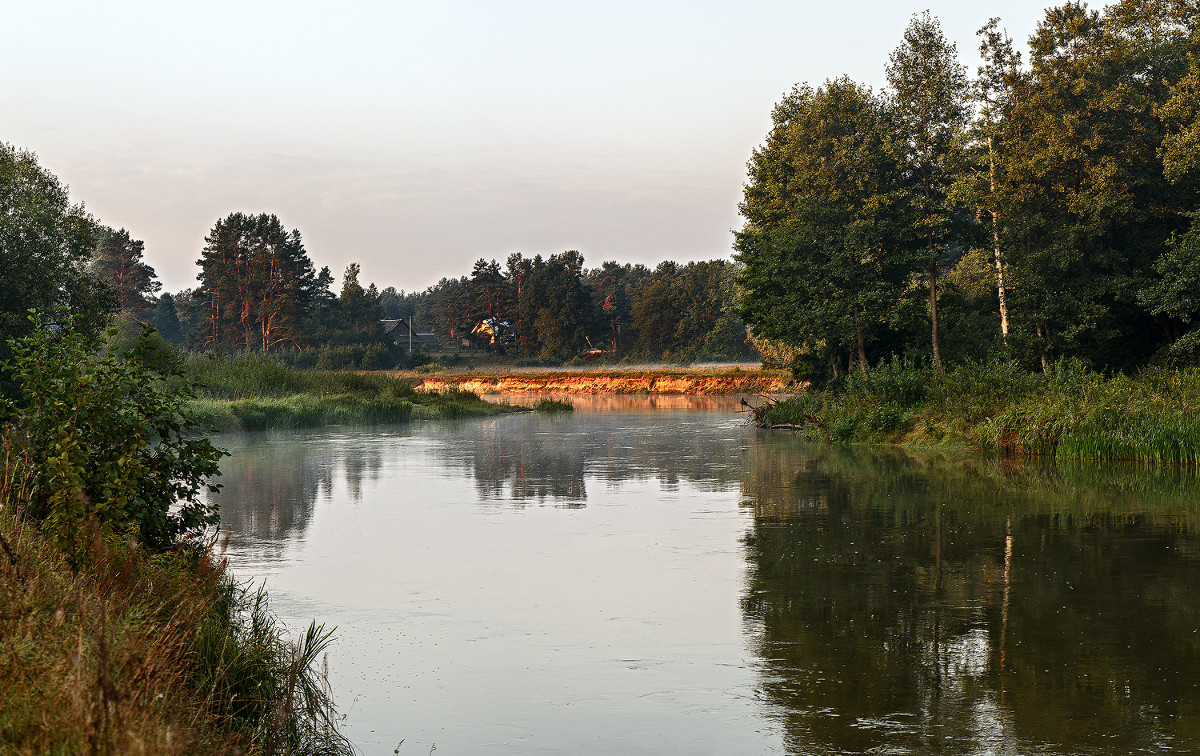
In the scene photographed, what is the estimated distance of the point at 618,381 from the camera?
8500 centimetres

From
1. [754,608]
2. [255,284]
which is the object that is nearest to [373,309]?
[255,284]

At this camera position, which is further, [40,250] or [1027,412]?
[40,250]

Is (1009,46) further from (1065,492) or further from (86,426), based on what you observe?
(86,426)

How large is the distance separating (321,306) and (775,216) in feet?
241

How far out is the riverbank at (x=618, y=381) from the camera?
74625mm

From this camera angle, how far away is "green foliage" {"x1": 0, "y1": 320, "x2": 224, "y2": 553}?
8.45m

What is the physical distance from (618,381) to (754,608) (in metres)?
74.4

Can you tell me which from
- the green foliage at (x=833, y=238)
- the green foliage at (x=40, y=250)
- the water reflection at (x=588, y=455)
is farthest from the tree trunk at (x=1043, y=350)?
the green foliage at (x=40, y=250)

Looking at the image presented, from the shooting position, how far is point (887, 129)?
4066cm

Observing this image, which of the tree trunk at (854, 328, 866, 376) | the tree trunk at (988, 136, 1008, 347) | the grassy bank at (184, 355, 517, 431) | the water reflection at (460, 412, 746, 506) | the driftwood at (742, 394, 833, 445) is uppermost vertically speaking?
the tree trunk at (988, 136, 1008, 347)

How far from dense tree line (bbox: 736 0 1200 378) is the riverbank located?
95.5 feet

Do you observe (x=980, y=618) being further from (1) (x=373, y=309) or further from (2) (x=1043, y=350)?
(1) (x=373, y=309)

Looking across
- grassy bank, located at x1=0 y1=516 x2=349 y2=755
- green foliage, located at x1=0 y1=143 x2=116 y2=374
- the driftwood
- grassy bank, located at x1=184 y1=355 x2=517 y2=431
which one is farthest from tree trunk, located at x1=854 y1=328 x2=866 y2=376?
grassy bank, located at x1=0 y1=516 x2=349 y2=755

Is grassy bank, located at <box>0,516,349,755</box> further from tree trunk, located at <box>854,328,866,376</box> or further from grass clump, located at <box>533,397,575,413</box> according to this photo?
Result: grass clump, located at <box>533,397,575,413</box>
